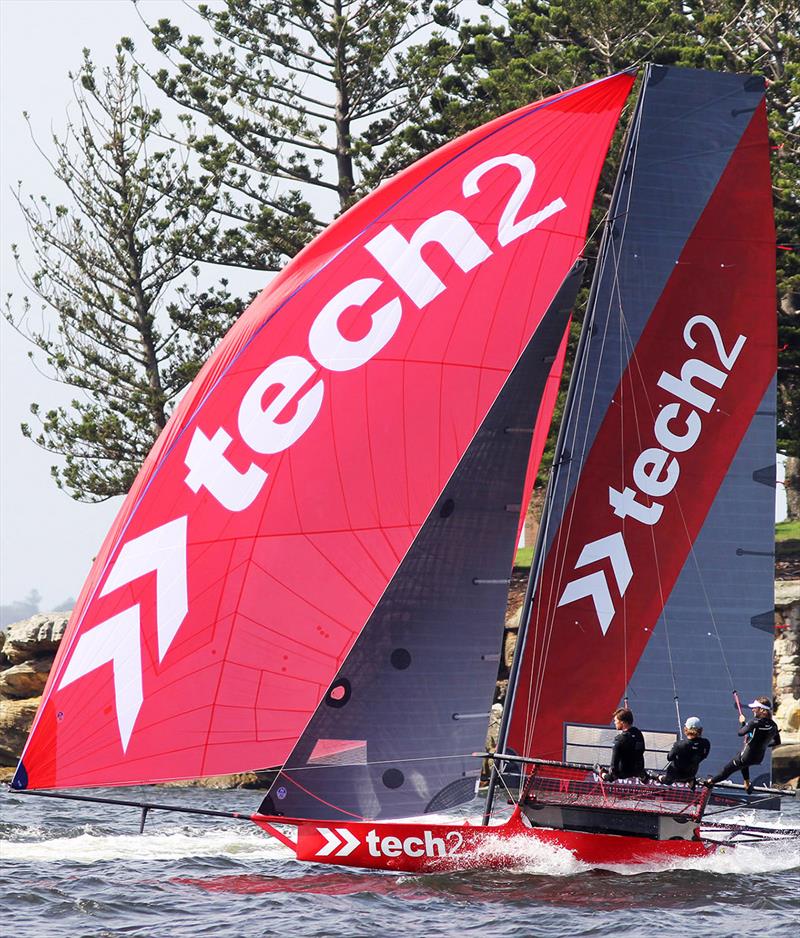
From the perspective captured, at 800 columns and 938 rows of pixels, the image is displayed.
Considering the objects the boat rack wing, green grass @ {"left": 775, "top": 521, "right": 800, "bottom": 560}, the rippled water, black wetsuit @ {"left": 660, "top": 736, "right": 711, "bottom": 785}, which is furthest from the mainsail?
green grass @ {"left": 775, "top": 521, "right": 800, "bottom": 560}

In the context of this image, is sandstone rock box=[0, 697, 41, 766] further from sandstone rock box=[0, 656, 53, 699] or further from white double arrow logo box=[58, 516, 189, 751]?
white double arrow logo box=[58, 516, 189, 751]

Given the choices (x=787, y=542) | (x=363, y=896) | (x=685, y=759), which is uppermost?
(x=787, y=542)

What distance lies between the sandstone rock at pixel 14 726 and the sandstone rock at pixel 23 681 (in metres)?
1.32

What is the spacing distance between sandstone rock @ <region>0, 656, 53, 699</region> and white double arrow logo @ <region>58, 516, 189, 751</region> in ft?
53.0

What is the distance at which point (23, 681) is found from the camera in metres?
29.3

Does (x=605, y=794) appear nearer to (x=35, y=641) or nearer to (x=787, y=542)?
(x=787, y=542)

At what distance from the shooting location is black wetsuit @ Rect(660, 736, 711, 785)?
14117mm

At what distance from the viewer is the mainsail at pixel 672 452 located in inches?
577

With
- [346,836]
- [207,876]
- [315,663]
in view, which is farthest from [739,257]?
[207,876]

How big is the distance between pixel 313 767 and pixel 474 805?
9.02 meters

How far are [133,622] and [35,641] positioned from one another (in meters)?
17.5

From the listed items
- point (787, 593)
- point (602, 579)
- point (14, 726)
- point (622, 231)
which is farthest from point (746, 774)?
point (14, 726)

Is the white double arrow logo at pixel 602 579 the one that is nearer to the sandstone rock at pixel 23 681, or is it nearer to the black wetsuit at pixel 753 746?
the black wetsuit at pixel 753 746

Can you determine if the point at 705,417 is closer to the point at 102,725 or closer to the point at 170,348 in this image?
the point at 102,725
